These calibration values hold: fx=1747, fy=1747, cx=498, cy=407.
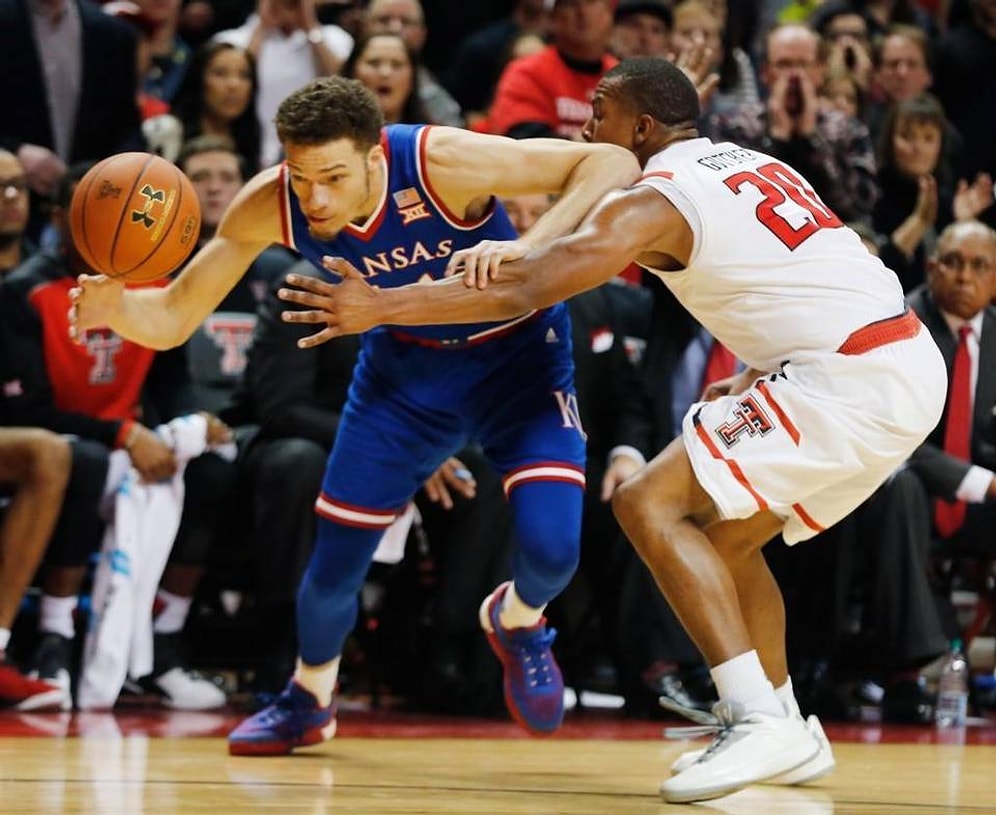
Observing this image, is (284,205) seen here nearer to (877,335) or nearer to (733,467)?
(733,467)

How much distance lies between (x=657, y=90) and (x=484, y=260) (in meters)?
0.81

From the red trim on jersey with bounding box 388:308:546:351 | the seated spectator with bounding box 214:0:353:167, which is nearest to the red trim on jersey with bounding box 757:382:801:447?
the red trim on jersey with bounding box 388:308:546:351

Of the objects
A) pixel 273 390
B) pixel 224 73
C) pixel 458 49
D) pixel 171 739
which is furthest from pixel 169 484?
pixel 458 49

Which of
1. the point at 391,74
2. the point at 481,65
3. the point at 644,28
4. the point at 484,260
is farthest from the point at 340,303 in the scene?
the point at 481,65

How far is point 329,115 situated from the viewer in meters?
4.53

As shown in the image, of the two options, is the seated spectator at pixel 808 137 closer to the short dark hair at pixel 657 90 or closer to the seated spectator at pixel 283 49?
the seated spectator at pixel 283 49

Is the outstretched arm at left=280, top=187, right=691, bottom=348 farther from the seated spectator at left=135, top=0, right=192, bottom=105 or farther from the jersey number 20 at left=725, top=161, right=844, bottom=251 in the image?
the seated spectator at left=135, top=0, right=192, bottom=105

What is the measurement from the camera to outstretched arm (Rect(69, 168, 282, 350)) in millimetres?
4828

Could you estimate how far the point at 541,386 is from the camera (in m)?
4.98

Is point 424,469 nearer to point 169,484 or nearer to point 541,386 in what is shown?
point 541,386

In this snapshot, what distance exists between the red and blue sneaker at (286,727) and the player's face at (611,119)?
187cm

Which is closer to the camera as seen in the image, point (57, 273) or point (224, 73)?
point (57, 273)

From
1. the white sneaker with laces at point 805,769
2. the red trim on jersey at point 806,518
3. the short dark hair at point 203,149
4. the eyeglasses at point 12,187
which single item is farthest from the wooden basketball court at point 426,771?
the short dark hair at point 203,149

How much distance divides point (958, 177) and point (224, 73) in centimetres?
387
